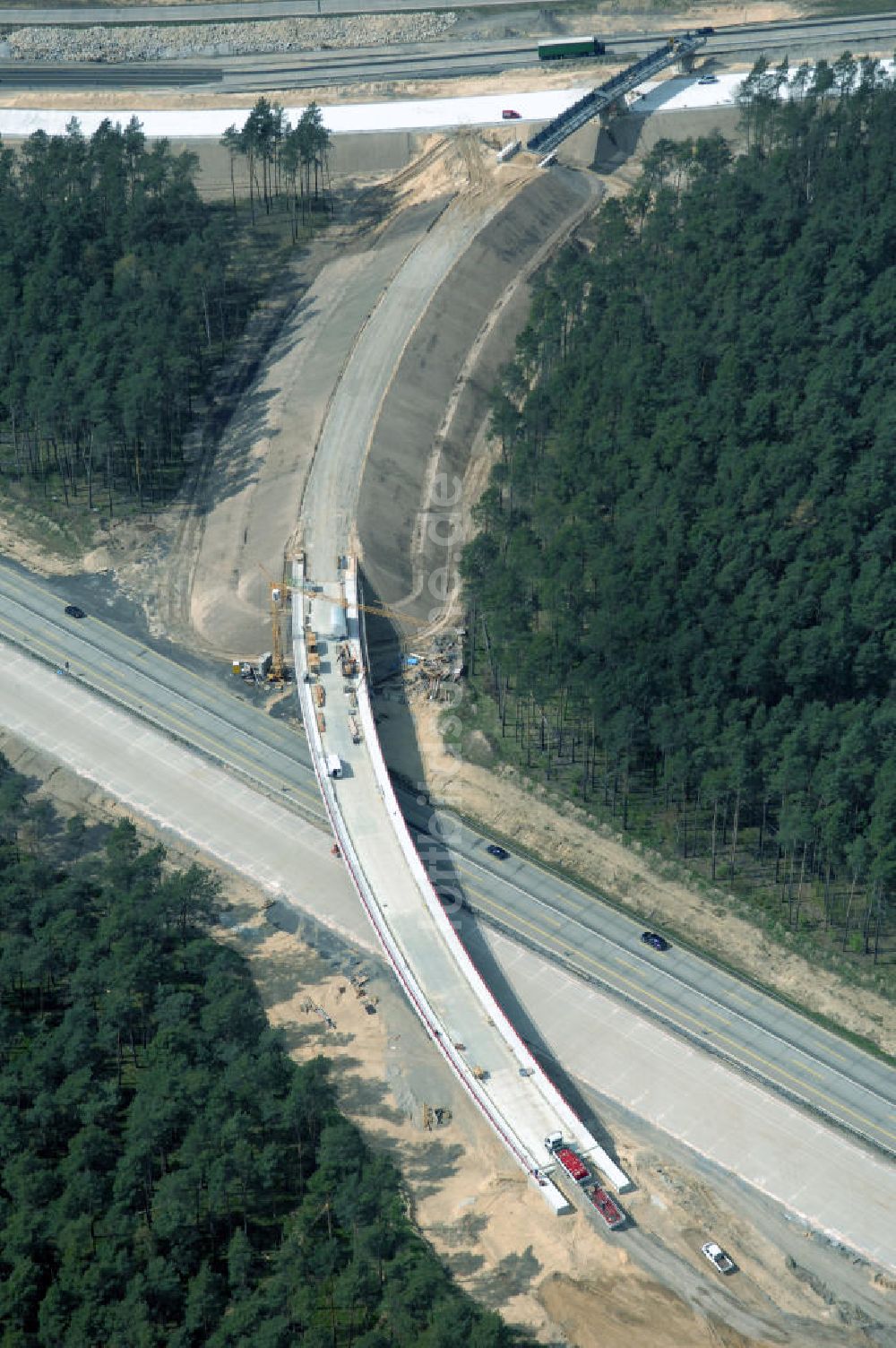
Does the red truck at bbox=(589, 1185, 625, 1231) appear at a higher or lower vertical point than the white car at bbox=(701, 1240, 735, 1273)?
higher

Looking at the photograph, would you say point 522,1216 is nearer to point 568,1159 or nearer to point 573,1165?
point 573,1165

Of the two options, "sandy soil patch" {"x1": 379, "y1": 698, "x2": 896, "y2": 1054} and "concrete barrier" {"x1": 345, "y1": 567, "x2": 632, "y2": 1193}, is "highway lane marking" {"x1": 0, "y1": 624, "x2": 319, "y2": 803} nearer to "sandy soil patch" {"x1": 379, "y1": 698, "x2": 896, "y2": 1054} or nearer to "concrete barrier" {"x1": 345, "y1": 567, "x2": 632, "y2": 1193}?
"concrete barrier" {"x1": 345, "y1": 567, "x2": 632, "y2": 1193}

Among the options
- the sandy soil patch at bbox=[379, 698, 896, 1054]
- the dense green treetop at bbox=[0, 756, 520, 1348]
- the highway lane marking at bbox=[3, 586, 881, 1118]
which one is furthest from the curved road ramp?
the dense green treetop at bbox=[0, 756, 520, 1348]

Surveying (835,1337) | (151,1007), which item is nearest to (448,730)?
(151,1007)

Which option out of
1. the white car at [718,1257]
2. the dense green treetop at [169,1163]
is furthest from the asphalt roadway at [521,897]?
the dense green treetop at [169,1163]

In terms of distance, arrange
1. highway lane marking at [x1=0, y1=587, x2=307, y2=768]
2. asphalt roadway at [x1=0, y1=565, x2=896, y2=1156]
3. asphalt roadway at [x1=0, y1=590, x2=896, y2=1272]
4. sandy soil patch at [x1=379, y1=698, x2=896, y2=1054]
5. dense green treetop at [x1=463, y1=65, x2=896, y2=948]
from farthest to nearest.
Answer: highway lane marking at [x1=0, y1=587, x2=307, y2=768]
dense green treetop at [x1=463, y1=65, x2=896, y2=948]
sandy soil patch at [x1=379, y1=698, x2=896, y2=1054]
asphalt roadway at [x1=0, y1=565, x2=896, y2=1156]
asphalt roadway at [x1=0, y1=590, x2=896, y2=1272]

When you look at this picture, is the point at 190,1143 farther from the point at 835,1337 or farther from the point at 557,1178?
the point at 835,1337
